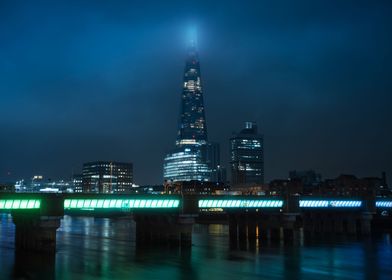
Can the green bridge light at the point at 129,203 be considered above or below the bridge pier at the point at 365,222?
above

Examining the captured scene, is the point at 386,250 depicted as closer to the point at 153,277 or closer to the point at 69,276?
the point at 153,277

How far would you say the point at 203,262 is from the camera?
84562 mm

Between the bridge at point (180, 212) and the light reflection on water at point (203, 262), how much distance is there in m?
5.99

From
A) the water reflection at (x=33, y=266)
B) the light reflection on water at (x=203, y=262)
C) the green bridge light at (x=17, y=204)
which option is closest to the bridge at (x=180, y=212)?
the green bridge light at (x=17, y=204)

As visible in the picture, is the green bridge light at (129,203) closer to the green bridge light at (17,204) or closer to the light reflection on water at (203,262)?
the light reflection on water at (203,262)

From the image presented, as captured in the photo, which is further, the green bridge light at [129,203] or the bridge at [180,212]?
the green bridge light at [129,203]

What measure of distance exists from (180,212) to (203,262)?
2963 centimetres

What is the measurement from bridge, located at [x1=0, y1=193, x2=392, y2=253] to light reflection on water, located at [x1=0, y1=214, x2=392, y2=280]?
599 centimetres

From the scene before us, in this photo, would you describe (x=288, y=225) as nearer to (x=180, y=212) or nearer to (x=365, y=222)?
(x=180, y=212)

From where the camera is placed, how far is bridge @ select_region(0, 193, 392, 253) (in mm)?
92250

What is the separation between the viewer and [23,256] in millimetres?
87688

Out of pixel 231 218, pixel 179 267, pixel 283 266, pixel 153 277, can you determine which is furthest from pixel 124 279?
pixel 231 218

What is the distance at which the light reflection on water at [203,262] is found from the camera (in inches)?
2779

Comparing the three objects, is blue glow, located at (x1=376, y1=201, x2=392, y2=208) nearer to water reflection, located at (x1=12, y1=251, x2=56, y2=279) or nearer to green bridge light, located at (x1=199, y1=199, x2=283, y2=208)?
green bridge light, located at (x1=199, y1=199, x2=283, y2=208)
